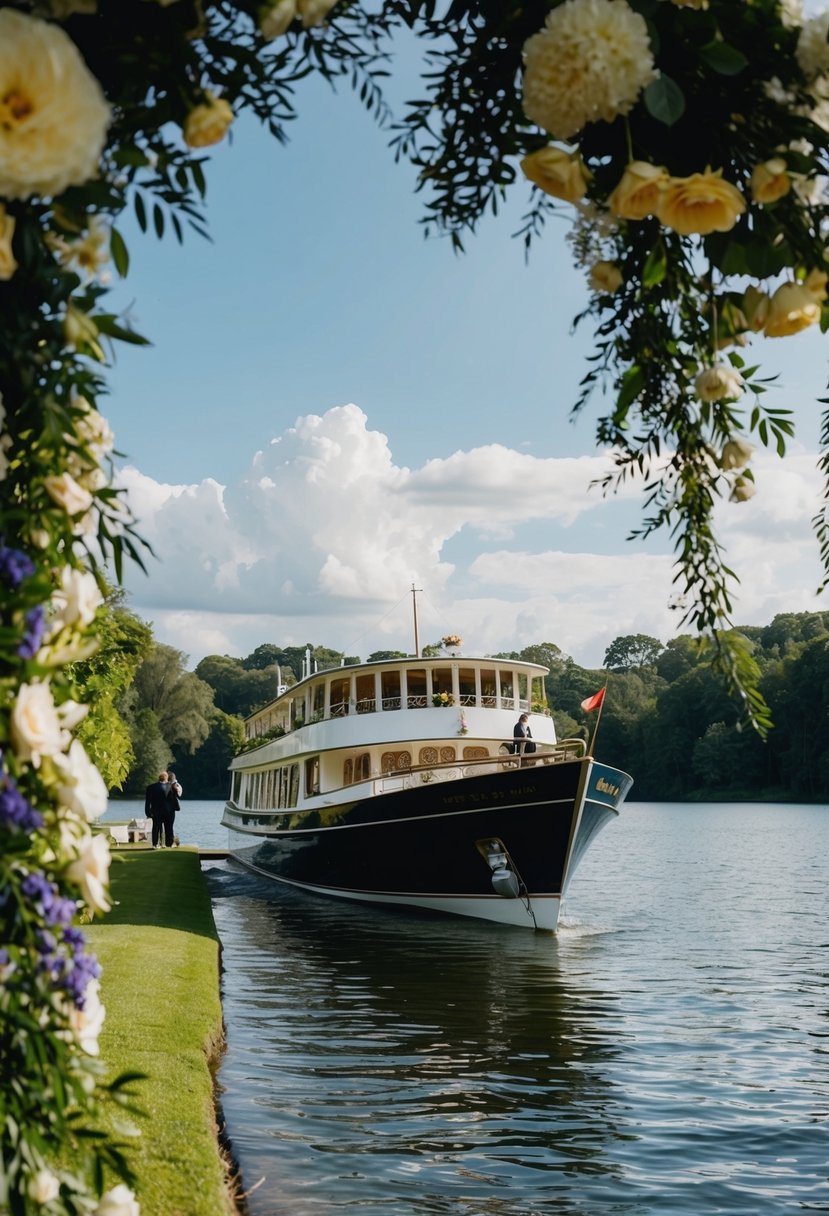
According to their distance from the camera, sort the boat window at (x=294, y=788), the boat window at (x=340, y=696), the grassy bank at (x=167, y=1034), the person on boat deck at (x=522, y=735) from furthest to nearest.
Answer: the boat window at (x=294, y=788), the boat window at (x=340, y=696), the person on boat deck at (x=522, y=735), the grassy bank at (x=167, y=1034)

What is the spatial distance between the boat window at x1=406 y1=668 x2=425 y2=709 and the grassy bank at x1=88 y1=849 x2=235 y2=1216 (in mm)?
6664

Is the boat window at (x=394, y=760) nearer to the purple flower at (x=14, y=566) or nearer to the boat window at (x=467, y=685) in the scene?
the boat window at (x=467, y=685)

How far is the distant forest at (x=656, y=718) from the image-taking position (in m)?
80.0

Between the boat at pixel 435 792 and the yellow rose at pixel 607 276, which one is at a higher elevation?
the yellow rose at pixel 607 276

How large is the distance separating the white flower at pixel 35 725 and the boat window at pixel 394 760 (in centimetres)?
2060

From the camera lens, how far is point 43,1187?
178 cm

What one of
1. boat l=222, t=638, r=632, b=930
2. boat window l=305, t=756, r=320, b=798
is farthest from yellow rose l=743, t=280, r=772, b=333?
boat window l=305, t=756, r=320, b=798

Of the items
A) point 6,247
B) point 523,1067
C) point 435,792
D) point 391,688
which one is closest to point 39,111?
point 6,247

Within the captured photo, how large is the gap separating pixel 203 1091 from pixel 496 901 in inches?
486

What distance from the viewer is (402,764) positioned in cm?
2231

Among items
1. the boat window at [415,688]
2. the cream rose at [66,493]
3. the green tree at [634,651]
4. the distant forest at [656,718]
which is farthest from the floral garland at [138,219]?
the green tree at [634,651]

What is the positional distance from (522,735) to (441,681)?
2221mm

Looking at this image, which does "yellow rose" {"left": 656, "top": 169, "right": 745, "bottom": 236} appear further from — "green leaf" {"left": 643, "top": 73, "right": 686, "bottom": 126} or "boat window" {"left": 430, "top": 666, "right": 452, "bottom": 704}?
"boat window" {"left": 430, "top": 666, "right": 452, "bottom": 704}

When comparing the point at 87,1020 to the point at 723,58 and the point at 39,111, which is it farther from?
the point at 723,58
